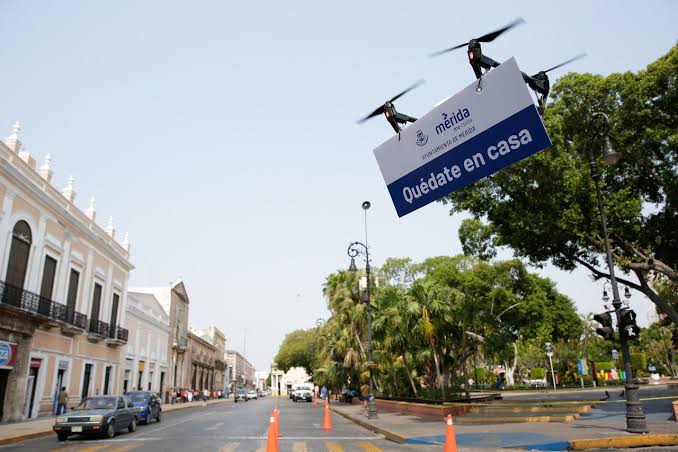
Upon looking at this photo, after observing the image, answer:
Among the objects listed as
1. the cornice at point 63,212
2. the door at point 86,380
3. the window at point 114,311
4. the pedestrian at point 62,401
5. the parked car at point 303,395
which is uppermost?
the cornice at point 63,212

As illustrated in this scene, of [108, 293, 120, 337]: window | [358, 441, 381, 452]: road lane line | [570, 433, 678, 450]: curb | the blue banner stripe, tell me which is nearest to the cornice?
[108, 293, 120, 337]: window

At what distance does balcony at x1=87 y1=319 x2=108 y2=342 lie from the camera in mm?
30603

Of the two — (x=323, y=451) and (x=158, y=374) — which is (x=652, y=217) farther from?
(x=158, y=374)

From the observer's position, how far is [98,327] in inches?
1252

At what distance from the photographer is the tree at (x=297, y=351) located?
275 feet

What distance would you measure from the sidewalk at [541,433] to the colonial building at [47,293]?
56.2 ft

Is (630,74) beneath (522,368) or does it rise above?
above

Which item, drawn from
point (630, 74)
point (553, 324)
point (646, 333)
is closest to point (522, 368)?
point (646, 333)

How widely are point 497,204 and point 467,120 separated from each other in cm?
1341

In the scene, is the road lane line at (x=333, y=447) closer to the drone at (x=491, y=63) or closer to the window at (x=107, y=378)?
the drone at (x=491, y=63)


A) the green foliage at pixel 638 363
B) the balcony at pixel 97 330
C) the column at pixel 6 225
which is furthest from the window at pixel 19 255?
the green foliage at pixel 638 363

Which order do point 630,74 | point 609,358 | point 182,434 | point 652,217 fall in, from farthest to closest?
point 609,358
point 652,217
point 630,74
point 182,434

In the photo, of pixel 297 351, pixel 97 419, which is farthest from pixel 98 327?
pixel 297 351

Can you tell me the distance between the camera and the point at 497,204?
794 inches
